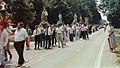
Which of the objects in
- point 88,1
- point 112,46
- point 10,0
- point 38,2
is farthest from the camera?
point 88,1

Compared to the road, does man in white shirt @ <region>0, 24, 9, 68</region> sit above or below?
above

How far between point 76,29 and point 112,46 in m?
21.2

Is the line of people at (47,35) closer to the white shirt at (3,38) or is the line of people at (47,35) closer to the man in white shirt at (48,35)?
the man in white shirt at (48,35)

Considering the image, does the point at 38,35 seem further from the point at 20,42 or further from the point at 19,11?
the point at 19,11

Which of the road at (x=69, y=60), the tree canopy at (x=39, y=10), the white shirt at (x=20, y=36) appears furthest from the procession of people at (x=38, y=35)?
the tree canopy at (x=39, y=10)

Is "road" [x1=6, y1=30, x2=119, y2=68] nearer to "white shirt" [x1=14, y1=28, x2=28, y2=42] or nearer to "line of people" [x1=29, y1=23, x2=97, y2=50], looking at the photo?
"white shirt" [x1=14, y1=28, x2=28, y2=42]

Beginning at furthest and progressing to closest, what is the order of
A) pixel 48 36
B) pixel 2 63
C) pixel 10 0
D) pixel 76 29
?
1. pixel 10 0
2. pixel 76 29
3. pixel 48 36
4. pixel 2 63

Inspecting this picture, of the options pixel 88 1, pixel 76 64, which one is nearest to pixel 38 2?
pixel 76 64

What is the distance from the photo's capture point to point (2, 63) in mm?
17406

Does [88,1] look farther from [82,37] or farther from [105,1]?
[82,37]

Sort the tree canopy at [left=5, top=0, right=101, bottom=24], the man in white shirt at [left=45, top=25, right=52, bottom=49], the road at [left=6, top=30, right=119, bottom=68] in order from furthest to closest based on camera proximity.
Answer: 1. the tree canopy at [left=5, top=0, right=101, bottom=24]
2. the man in white shirt at [left=45, top=25, right=52, bottom=49]
3. the road at [left=6, top=30, right=119, bottom=68]

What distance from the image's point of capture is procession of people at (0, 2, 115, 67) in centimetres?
1745

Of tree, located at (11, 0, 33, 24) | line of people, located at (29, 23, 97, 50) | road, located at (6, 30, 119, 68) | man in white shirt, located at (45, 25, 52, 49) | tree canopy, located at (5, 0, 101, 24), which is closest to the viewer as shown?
road, located at (6, 30, 119, 68)

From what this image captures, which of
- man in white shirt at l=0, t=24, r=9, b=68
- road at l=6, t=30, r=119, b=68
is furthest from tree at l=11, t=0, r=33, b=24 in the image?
man in white shirt at l=0, t=24, r=9, b=68
